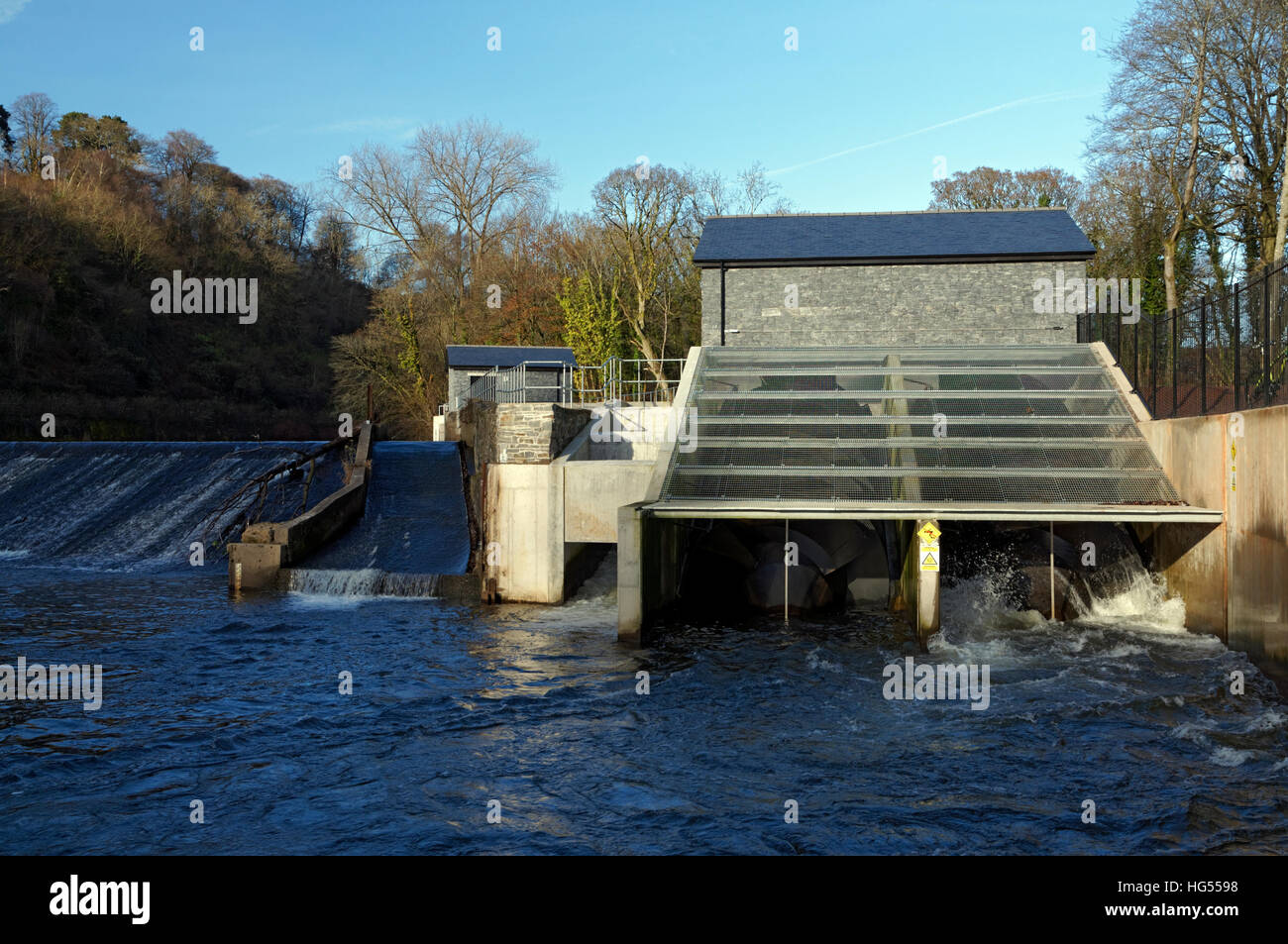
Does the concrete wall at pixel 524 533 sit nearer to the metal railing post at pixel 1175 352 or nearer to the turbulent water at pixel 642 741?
the turbulent water at pixel 642 741

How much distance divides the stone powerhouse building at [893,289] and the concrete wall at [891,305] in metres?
0.02

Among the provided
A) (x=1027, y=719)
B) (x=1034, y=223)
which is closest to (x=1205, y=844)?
(x=1027, y=719)

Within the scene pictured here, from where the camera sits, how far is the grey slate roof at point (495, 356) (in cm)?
3750

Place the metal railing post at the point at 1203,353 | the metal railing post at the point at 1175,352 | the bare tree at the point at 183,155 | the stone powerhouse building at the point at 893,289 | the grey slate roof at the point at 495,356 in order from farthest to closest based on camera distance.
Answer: the bare tree at the point at 183,155
the grey slate roof at the point at 495,356
the stone powerhouse building at the point at 893,289
the metal railing post at the point at 1175,352
the metal railing post at the point at 1203,353

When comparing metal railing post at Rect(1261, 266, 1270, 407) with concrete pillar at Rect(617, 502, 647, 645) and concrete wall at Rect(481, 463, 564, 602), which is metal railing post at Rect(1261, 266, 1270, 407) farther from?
concrete wall at Rect(481, 463, 564, 602)

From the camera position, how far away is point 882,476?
1591cm

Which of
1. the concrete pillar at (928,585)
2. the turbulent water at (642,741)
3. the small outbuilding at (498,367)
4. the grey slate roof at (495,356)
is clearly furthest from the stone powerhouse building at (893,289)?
the concrete pillar at (928,585)

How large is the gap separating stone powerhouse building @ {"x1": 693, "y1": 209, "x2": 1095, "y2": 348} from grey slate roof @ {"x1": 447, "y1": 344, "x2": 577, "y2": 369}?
1152 centimetres

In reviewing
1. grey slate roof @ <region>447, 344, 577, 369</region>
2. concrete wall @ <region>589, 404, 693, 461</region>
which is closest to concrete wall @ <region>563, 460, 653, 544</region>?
concrete wall @ <region>589, 404, 693, 461</region>

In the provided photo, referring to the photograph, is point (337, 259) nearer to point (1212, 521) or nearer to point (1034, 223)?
point (1034, 223)

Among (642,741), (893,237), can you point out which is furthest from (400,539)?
(893,237)

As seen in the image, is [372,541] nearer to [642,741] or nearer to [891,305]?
[642,741]

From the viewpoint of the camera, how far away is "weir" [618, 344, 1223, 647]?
548 inches
